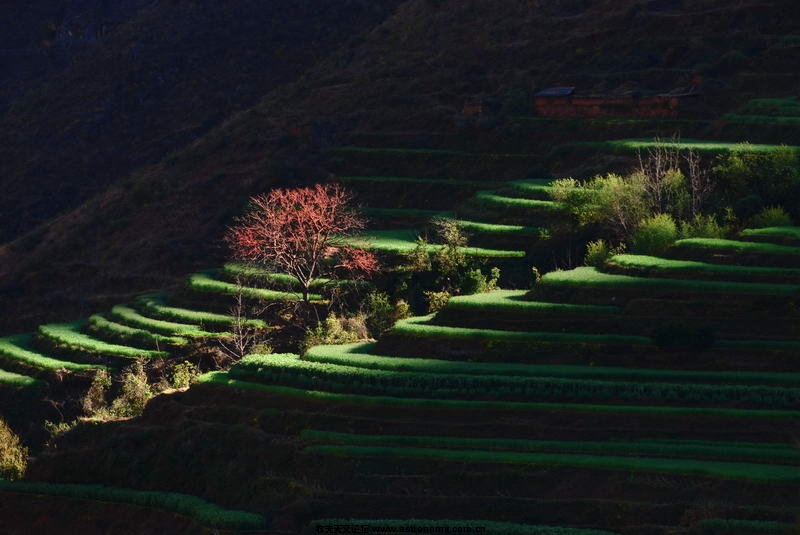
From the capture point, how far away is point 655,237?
5231 centimetres

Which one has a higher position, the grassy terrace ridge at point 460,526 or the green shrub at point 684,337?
the green shrub at point 684,337

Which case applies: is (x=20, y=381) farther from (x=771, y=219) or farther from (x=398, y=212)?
(x=771, y=219)

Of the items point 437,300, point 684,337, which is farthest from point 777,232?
point 437,300

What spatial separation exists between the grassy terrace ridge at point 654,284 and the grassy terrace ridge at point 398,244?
1017 centimetres

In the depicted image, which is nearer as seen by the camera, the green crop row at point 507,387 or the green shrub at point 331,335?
the green crop row at point 507,387

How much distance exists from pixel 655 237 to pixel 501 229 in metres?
11.4

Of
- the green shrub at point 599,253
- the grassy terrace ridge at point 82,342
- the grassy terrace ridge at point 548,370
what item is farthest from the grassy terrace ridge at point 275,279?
the grassy terrace ridge at point 548,370

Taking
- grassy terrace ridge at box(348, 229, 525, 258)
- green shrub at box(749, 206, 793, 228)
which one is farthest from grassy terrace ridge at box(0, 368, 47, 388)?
green shrub at box(749, 206, 793, 228)

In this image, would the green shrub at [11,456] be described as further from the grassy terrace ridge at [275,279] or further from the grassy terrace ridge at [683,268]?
the grassy terrace ridge at [683,268]

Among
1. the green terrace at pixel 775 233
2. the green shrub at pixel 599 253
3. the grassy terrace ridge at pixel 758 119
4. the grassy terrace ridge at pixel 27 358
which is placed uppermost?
the grassy terrace ridge at pixel 758 119

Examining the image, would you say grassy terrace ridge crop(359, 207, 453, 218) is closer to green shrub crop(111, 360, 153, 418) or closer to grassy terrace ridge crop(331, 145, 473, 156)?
grassy terrace ridge crop(331, 145, 473, 156)

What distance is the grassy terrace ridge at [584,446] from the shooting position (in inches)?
1436

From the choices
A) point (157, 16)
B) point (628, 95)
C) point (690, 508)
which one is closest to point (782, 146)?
point (628, 95)

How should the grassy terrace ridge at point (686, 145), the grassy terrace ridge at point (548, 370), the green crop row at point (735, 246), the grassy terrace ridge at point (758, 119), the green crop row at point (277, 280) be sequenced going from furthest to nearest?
the grassy terrace ridge at point (758, 119) < the green crop row at point (277, 280) < the grassy terrace ridge at point (686, 145) < the green crop row at point (735, 246) < the grassy terrace ridge at point (548, 370)
